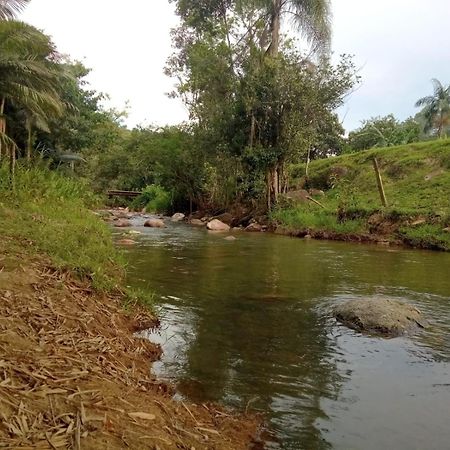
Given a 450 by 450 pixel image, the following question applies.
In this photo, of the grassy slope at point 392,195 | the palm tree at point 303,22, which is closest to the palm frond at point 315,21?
the palm tree at point 303,22

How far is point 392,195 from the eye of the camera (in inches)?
749

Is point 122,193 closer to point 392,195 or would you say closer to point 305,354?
point 392,195

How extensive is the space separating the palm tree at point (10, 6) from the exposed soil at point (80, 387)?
1133 cm

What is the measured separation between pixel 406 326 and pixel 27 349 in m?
4.30

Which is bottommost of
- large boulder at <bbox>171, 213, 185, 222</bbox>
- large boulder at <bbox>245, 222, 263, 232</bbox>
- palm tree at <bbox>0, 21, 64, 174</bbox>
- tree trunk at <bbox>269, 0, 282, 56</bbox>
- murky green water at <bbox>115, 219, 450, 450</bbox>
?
murky green water at <bbox>115, 219, 450, 450</bbox>

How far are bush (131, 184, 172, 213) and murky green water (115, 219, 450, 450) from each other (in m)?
21.9

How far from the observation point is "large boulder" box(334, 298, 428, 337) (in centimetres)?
562

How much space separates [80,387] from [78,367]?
0.31m

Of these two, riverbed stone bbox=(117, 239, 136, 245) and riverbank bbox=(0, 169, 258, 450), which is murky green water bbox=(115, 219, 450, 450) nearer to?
riverbank bbox=(0, 169, 258, 450)

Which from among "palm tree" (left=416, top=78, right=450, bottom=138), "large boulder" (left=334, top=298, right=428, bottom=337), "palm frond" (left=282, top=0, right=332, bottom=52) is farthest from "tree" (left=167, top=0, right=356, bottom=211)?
"palm tree" (left=416, top=78, right=450, bottom=138)

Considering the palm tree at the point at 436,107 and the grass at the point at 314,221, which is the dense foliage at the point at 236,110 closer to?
the grass at the point at 314,221

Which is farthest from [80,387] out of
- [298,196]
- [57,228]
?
[298,196]

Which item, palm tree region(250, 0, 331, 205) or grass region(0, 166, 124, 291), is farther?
palm tree region(250, 0, 331, 205)

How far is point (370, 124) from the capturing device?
1702 inches
